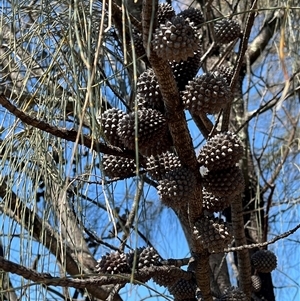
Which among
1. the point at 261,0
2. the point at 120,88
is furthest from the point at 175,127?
the point at 261,0

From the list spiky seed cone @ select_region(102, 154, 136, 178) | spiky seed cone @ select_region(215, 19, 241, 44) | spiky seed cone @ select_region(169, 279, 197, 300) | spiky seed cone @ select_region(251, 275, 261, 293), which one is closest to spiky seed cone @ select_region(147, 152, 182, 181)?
spiky seed cone @ select_region(102, 154, 136, 178)

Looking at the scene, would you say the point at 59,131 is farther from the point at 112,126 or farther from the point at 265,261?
the point at 265,261

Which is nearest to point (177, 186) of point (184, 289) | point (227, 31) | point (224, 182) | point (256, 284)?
point (224, 182)

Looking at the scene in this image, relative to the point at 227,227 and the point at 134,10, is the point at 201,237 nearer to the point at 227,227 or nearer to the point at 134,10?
the point at 227,227

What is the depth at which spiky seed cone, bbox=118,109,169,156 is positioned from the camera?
2.03 ft

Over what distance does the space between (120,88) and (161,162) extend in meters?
0.36

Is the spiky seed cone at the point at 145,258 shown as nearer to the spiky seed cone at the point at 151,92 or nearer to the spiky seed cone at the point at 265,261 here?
the spiky seed cone at the point at 151,92

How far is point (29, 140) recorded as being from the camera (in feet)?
2.76

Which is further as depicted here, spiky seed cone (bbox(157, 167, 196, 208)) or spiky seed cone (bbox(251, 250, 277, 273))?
spiky seed cone (bbox(251, 250, 277, 273))

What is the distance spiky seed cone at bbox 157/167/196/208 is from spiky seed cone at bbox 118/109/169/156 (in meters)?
0.04

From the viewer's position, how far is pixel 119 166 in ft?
2.27

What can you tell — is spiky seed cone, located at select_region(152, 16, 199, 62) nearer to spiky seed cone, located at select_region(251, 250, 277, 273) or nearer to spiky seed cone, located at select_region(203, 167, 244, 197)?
spiky seed cone, located at select_region(203, 167, 244, 197)

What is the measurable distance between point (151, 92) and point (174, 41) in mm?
113

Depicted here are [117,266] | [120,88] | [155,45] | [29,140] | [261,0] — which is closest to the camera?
[155,45]
